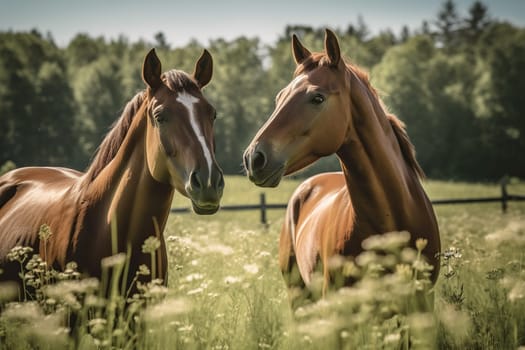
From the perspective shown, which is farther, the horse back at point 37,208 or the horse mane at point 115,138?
the horse mane at point 115,138

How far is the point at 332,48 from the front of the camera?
3.97 meters

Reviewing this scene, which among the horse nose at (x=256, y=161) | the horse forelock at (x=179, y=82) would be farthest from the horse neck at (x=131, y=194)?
the horse nose at (x=256, y=161)

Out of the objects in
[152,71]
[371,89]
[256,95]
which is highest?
[256,95]

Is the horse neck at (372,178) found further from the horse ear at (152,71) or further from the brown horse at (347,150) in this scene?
the horse ear at (152,71)

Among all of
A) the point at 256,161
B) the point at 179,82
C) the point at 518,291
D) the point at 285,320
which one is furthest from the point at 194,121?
the point at 518,291

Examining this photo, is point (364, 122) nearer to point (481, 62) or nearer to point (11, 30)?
Answer: point (481, 62)

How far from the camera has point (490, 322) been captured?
3730 millimetres

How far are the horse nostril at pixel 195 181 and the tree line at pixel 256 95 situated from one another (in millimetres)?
39168

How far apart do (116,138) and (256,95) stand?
6160 centimetres

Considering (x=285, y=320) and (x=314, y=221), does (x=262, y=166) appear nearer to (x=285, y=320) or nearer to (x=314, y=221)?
(x=285, y=320)

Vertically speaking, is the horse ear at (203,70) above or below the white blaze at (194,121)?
above

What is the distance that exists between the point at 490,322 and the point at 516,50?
53996 millimetres

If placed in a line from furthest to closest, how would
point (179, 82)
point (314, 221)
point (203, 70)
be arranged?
point (314, 221), point (203, 70), point (179, 82)

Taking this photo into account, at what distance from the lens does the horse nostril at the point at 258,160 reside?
141 inches
